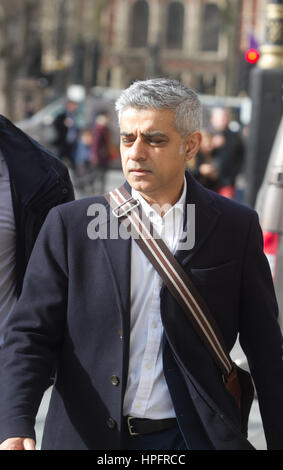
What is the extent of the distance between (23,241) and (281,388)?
3.55 ft

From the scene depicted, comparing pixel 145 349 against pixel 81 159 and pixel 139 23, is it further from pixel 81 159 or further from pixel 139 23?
pixel 139 23

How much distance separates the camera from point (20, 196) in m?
3.52

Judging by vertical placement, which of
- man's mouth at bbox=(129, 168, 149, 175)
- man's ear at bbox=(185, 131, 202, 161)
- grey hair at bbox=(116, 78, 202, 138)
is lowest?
man's mouth at bbox=(129, 168, 149, 175)

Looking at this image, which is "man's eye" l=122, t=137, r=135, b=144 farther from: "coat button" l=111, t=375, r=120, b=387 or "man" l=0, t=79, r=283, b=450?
"coat button" l=111, t=375, r=120, b=387

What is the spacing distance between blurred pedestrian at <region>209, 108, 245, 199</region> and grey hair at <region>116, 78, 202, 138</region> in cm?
1164

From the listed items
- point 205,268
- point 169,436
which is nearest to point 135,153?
point 205,268

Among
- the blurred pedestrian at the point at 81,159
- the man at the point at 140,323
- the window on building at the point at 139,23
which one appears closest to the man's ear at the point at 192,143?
the man at the point at 140,323

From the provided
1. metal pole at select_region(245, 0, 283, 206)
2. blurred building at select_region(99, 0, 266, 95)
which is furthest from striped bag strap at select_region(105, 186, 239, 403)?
blurred building at select_region(99, 0, 266, 95)

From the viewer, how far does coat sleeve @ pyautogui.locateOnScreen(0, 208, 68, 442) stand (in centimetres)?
276

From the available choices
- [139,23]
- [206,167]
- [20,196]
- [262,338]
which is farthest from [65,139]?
[139,23]

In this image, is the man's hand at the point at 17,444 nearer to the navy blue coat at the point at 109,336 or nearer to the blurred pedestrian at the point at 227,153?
the navy blue coat at the point at 109,336

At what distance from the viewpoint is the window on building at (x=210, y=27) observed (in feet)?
236
